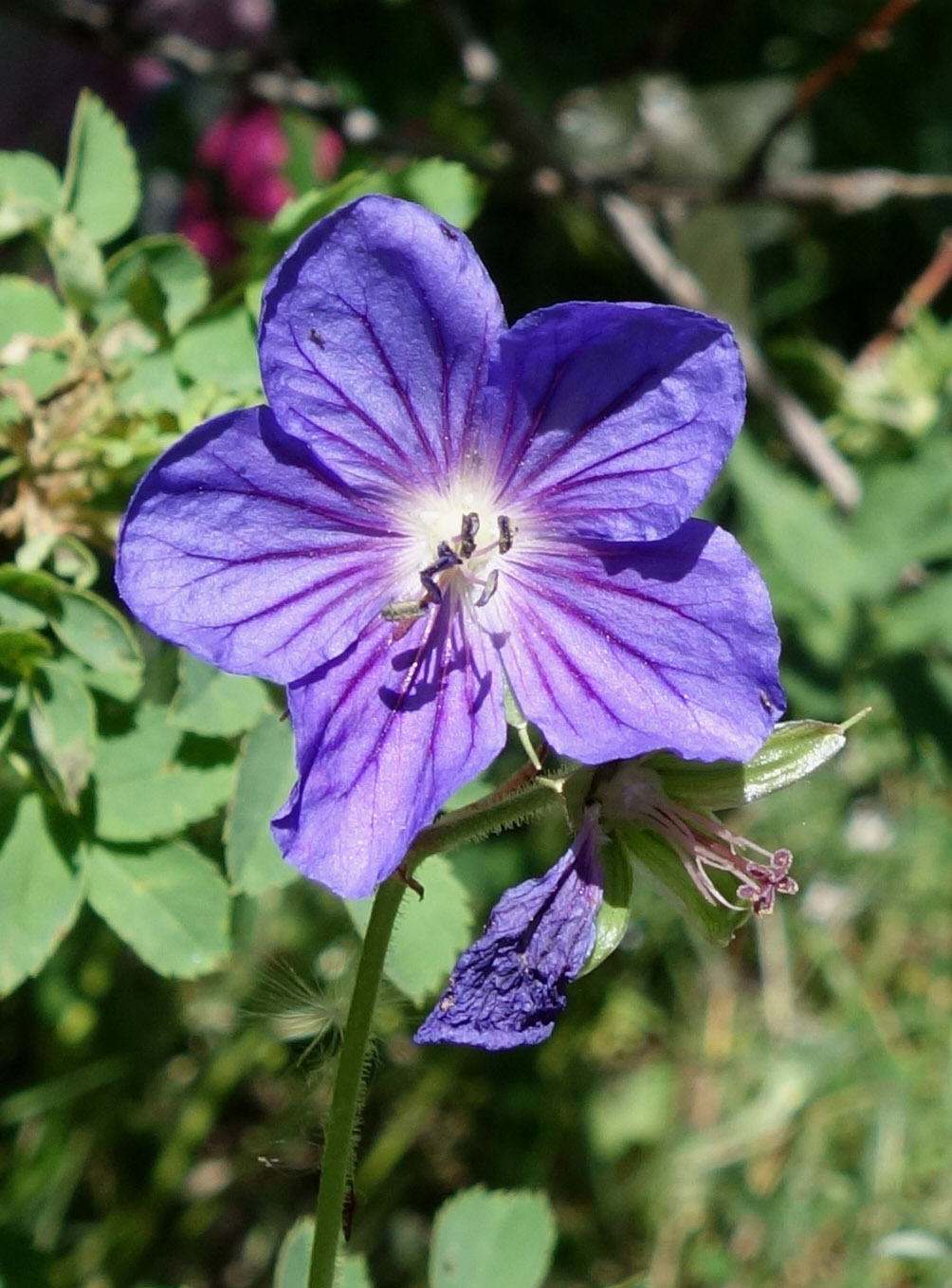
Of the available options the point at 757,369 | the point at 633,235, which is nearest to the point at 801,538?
the point at 757,369

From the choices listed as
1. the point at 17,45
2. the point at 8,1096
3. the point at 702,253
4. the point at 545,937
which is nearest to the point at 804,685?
the point at 702,253

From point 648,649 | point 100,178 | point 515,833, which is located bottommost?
point 515,833

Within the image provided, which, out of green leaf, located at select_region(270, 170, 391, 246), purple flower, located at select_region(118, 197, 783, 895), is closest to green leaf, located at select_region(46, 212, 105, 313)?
green leaf, located at select_region(270, 170, 391, 246)

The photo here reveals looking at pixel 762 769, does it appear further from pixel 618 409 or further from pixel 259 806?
pixel 259 806

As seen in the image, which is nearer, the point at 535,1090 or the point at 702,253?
the point at 702,253

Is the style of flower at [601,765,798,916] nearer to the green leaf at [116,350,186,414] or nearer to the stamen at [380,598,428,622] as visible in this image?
the stamen at [380,598,428,622]

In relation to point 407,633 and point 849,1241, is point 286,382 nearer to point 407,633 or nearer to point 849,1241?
point 407,633
